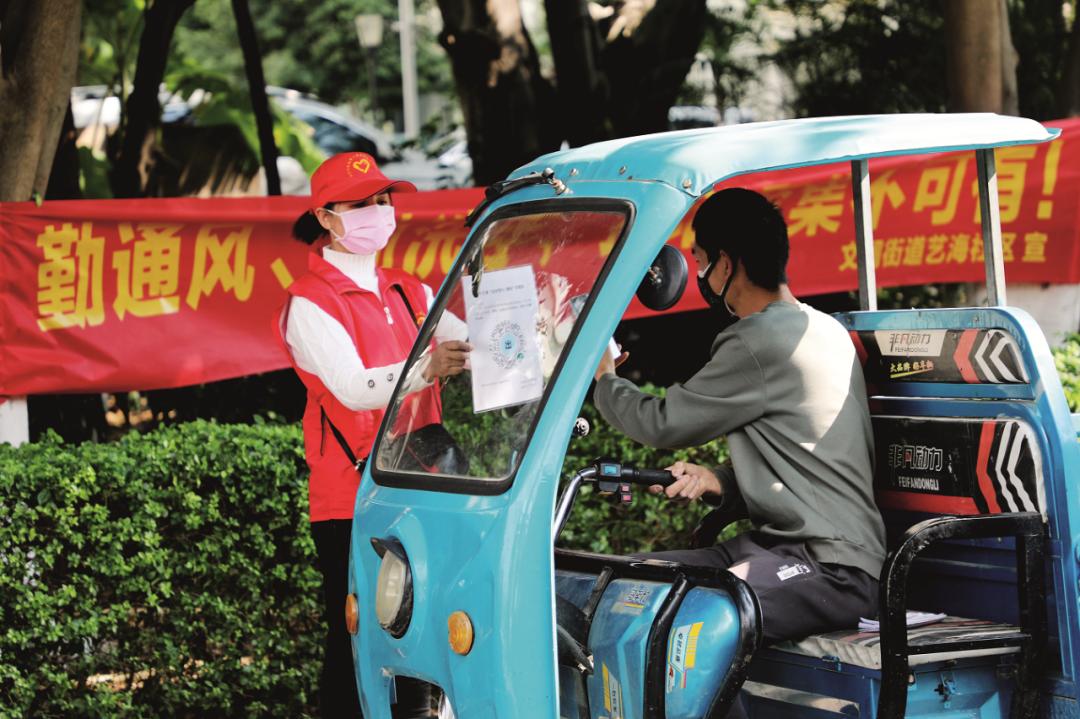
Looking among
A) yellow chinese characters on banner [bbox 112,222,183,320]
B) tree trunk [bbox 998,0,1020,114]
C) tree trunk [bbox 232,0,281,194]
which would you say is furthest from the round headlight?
tree trunk [bbox 232,0,281,194]

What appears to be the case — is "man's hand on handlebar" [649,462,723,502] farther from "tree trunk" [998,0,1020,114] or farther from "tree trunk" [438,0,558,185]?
"tree trunk" [438,0,558,185]

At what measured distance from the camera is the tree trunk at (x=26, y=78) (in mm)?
5891

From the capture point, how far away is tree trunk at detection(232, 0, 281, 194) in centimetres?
910

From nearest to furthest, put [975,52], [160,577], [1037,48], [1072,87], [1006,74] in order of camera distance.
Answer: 1. [160,577]
2. [975,52]
3. [1006,74]
4. [1072,87]
5. [1037,48]

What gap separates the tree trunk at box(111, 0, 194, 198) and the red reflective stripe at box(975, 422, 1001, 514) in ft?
21.3

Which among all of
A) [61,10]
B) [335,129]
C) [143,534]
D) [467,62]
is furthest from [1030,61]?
[335,129]

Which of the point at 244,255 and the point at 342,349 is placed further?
the point at 244,255

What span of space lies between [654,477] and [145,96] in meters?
6.51

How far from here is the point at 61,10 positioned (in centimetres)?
591

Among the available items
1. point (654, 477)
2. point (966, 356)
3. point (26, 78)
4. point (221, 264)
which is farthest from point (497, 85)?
point (654, 477)

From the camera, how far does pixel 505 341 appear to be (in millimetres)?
3398

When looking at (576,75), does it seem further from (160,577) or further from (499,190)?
(499,190)

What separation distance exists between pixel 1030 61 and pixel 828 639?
7844mm

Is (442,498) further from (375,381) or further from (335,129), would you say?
(335,129)
